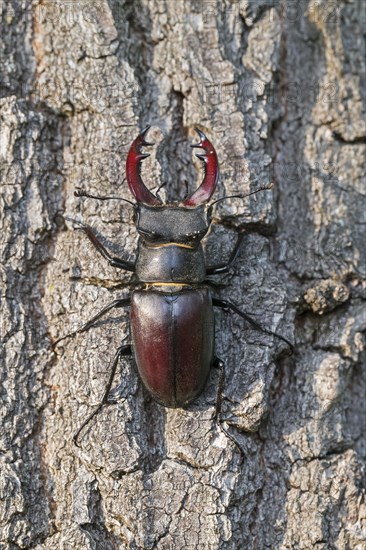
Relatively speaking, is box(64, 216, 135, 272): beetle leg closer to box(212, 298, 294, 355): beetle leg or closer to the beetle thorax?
the beetle thorax

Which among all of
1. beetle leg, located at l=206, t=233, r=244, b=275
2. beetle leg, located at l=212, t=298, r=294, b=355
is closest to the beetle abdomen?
beetle leg, located at l=212, t=298, r=294, b=355

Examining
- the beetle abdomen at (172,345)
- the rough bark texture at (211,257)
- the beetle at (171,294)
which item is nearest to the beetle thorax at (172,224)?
the beetle at (171,294)

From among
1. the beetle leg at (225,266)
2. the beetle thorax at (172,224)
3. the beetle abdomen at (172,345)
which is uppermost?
the beetle thorax at (172,224)

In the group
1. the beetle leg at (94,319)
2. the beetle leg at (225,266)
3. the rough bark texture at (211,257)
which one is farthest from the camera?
the beetle leg at (225,266)

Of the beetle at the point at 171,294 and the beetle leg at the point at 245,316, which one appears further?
the beetle leg at the point at 245,316

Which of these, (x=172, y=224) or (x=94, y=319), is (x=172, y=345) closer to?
(x=94, y=319)

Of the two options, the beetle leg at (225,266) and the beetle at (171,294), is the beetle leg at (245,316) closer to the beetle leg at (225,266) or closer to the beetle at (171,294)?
the beetle at (171,294)

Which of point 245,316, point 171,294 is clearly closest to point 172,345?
point 171,294
